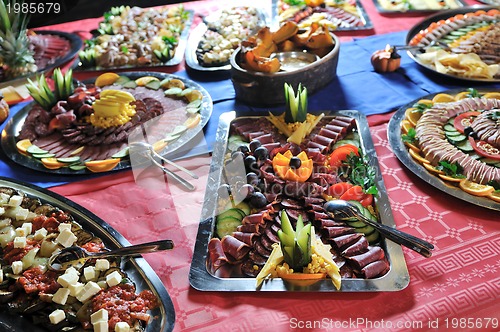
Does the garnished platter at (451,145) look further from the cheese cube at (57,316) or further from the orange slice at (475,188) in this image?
the cheese cube at (57,316)

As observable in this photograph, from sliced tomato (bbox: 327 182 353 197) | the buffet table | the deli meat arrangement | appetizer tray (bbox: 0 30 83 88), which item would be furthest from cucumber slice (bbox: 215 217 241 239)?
appetizer tray (bbox: 0 30 83 88)

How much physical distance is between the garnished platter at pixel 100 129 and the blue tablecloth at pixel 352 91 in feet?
0.19

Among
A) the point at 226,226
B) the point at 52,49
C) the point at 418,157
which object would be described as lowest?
the point at 52,49

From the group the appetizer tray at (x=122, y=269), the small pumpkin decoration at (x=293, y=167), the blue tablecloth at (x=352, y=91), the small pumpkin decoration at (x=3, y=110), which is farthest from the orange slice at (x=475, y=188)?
the small pumpkin decoration at (x=3, y=110)

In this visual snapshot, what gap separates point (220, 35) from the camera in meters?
3.59

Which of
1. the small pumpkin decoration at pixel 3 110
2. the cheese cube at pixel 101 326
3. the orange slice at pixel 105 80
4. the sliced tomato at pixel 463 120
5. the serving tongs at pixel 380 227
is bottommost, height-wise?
the small pumpkin decoration at pixel 3 110

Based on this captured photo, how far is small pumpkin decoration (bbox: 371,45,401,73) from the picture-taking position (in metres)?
3.04

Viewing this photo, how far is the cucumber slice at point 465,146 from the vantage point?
7.00 ft

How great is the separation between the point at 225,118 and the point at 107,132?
624mm

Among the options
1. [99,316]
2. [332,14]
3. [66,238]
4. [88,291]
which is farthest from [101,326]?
[332,14]

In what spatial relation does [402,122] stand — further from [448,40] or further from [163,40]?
[163,40]

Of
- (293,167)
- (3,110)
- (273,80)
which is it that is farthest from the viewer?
(3,110)

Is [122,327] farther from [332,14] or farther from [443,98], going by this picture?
[332,14]

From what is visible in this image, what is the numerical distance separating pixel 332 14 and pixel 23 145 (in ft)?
8.29
